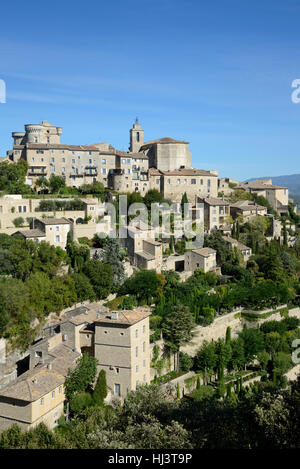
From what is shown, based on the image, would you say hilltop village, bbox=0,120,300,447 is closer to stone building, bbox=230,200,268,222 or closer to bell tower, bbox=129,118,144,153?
stone building, bbox=230,200,268,222

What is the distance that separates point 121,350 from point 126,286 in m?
10.6

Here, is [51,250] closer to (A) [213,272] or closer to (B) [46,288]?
(B) [46,288]

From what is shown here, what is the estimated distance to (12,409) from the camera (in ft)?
78.6

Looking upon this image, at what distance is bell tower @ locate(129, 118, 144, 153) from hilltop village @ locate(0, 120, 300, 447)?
26.1 ft

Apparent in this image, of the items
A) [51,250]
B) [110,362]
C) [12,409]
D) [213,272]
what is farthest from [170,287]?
[12,409]

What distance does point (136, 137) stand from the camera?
69375 millimetres

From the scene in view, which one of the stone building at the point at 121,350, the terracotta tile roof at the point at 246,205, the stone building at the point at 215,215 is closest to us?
the stone building at the point at 121,350

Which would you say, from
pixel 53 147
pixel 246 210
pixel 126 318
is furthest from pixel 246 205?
pixel 126 318

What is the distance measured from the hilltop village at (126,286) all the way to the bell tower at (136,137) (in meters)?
7.95

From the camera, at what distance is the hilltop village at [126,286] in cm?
2723

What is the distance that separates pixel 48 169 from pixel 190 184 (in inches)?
732

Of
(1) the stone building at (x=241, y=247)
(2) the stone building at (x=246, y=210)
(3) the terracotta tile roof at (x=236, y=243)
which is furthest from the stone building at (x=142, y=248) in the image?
(2) the stone building at (x=246, y=210)

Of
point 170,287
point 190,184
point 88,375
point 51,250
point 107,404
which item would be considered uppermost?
A: point 190,184

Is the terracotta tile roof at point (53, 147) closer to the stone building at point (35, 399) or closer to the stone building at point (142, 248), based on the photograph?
the stone building at point (142, 248)
